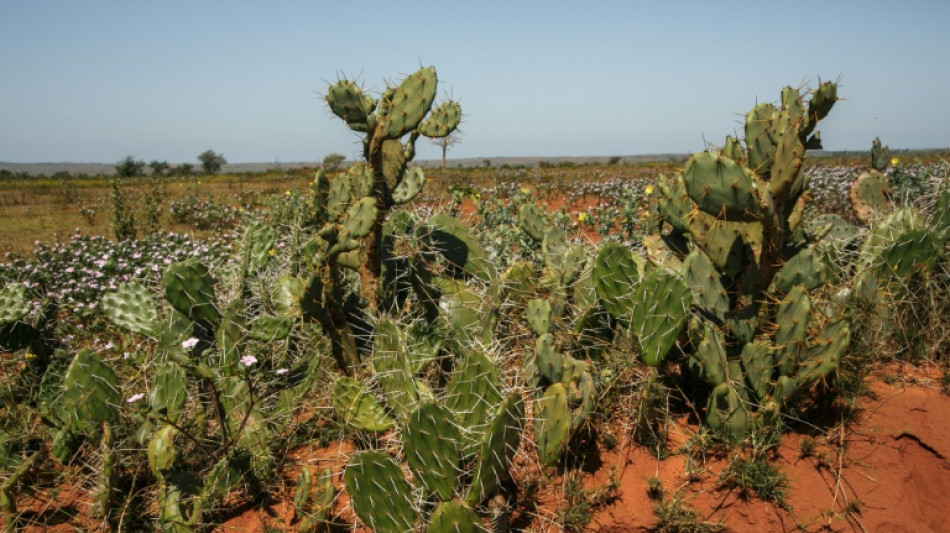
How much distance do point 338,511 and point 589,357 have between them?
1406mm

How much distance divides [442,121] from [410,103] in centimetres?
49

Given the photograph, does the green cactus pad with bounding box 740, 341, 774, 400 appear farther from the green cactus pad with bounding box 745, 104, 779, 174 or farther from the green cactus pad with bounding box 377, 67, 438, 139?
the green cactus pad with bounding box 377, 67, 438, 139

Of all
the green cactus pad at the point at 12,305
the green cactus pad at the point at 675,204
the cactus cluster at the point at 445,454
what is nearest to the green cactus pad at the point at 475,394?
the cactus cluster at the point at 445,454

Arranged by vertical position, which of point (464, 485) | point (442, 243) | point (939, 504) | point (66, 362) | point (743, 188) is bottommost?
point (939, 504)

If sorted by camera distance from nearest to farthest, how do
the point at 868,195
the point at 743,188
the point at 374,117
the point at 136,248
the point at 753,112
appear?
the point at 743,188 → the point at 753,112 → the point at 374,117 → the point at 868,195 → the point at 136,248

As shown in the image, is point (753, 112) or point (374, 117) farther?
point (374, 117)

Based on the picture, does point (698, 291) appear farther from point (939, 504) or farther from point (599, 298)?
point (939, 504)

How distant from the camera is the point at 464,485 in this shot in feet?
8.70

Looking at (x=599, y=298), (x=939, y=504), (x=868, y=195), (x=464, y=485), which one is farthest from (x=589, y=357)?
(x=868, y=195)

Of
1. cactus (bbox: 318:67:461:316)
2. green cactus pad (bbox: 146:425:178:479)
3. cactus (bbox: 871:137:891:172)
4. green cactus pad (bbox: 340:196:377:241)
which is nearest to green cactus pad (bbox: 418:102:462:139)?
cactus (bbox: 318:67:461:316)

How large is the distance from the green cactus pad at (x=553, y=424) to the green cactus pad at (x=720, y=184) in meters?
1.00

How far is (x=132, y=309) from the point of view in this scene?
3404 millimetres

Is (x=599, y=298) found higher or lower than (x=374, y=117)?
lower

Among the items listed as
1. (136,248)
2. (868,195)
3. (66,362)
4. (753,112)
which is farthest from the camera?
(136,248)
